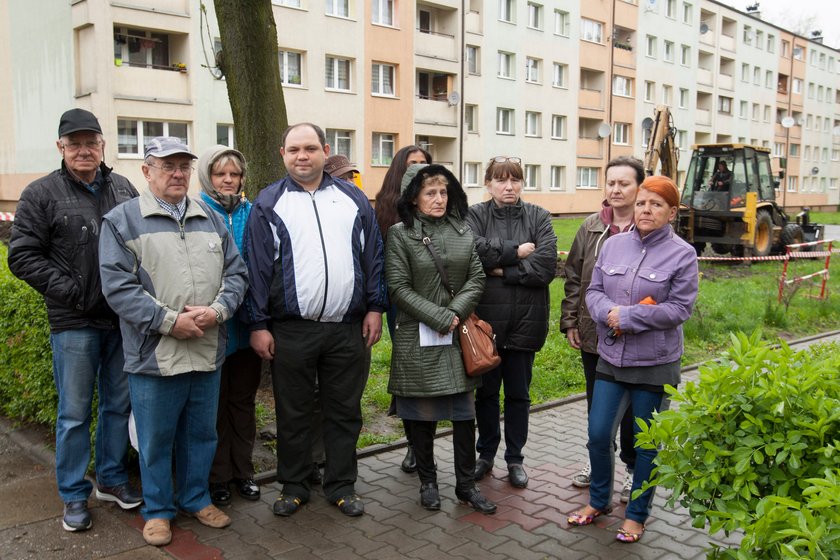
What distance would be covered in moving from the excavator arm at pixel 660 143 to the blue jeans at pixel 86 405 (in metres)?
11.7

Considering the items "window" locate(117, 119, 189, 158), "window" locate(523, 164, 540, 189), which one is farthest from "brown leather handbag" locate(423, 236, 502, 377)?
"window" locate(523, 164, 540, 189)

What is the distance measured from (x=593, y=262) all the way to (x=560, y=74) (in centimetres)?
3896

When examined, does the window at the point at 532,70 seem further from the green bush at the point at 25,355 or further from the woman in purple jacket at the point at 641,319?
the woman in purple jacket at the point at 641,319

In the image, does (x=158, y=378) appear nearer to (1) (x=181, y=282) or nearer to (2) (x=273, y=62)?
(1) (x=181, y=282)

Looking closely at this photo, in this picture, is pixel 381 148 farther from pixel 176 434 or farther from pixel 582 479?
pixel 176 434

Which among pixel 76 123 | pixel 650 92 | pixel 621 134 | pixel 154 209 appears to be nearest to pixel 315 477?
pixel 154 209

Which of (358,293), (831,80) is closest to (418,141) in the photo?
(358,293)

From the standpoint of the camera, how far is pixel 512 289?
5.07 meters

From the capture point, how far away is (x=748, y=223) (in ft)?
62.2

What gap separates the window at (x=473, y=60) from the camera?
36156 millimetres

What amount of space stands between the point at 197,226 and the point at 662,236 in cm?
269

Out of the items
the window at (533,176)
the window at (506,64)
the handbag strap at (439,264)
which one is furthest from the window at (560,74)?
the handbag strap at (439,264)

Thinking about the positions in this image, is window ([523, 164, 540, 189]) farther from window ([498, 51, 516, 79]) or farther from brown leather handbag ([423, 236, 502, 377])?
brown leather handbag ([423, 236, 502, 377])

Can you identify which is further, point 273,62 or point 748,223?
point 748,223
